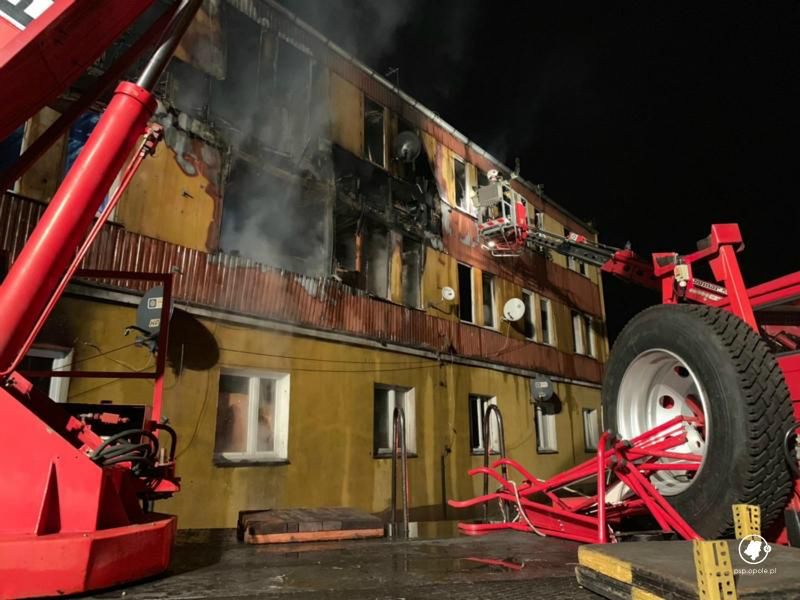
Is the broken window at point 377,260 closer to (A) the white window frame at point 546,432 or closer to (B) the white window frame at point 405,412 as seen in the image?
(B) the white window frame at point 405,412

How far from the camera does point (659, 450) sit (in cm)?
331

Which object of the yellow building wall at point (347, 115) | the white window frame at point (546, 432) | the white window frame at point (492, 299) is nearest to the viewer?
the yellow building wall at point (347, 115)

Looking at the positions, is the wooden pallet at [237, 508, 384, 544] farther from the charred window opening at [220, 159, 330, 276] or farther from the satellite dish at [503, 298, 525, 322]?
the satellite dish at [503, 298, 525, 322]

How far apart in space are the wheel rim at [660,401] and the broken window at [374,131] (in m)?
10.0

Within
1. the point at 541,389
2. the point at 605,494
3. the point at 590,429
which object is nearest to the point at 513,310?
the point at 541,389

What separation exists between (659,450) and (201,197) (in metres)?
7.88

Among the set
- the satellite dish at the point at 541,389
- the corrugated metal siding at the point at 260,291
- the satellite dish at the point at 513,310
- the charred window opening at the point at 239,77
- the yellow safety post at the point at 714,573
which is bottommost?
the yellow safety post at the point at 714,573

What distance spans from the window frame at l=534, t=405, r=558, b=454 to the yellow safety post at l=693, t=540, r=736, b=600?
14.2 meters

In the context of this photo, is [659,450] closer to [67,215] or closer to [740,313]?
[740,313]

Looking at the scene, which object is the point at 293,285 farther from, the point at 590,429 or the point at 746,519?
the point at 590,429

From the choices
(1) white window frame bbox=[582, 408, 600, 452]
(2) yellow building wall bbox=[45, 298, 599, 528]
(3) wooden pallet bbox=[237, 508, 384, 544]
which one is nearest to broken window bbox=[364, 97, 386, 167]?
(2) yellow building wall bbox=[45, 298, 599, 528]

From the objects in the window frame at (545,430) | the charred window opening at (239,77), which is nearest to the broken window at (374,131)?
the charred window opening at (239,77)

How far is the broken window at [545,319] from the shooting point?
1759cm

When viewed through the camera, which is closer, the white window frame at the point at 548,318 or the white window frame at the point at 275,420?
the white window frame at the point at 275,420
